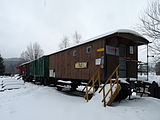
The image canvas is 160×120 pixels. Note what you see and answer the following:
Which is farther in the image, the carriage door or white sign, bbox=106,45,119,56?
the carriage door

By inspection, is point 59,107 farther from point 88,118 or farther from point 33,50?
point 33,50

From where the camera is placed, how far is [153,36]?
1077 centimetres

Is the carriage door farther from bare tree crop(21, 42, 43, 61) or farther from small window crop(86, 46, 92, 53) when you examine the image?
bare tree crop(21, 42, 43, 61)

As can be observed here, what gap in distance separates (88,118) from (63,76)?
7333mm

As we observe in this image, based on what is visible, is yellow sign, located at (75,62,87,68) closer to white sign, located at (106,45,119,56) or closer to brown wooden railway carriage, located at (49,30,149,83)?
brown wooden railway carriage, located at (49,30,149,83)

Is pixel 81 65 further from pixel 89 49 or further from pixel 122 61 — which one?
pixel 122 61

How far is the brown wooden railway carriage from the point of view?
27.0 feet

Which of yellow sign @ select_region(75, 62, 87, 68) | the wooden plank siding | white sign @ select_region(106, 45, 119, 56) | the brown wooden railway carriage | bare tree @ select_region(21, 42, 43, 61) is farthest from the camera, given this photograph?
bare tree @ select_region(21, 42, 43, 61)

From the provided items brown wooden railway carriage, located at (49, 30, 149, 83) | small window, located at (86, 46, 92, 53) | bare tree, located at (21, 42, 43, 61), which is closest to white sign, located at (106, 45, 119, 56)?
brown wooden railway carriage, located at (49, 30, 149, 83)

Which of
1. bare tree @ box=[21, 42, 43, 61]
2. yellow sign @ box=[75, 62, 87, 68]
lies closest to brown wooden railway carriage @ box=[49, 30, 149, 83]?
yellow sign @ box=[75, 62, 87, 68]

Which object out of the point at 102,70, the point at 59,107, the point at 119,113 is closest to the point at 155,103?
the point at 119,113

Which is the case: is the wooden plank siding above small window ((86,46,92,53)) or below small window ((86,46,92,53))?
below

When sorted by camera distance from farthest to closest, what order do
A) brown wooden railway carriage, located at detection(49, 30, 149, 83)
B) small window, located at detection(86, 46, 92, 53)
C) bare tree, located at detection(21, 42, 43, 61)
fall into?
bare tree, located at detection(21, 42, 43, 61)
small window, located at detection(86, 46, 92, 53)
brown wooden railway carriage, located at detection(49, 30, 149, 83)

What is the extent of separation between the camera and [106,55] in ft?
27.1
